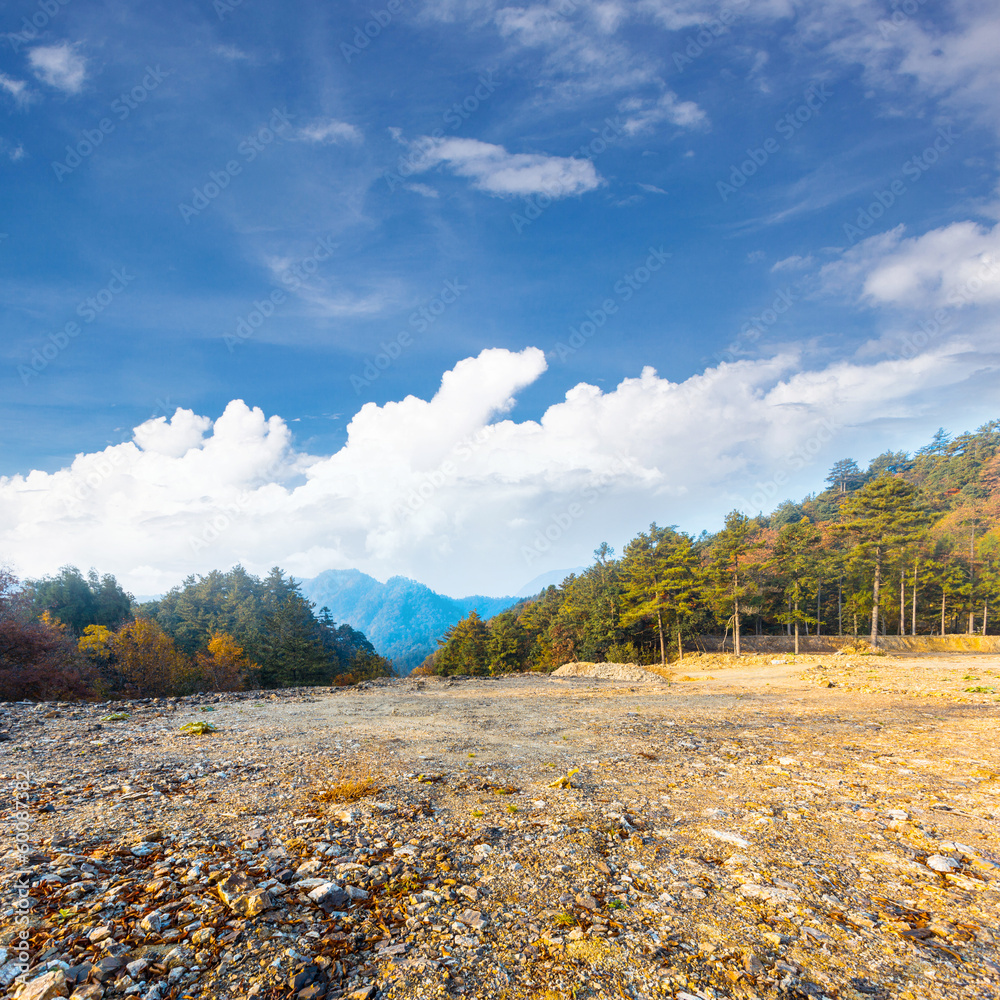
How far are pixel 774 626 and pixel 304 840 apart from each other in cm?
6421

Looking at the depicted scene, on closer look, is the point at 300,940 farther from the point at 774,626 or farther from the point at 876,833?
the point at 774,626

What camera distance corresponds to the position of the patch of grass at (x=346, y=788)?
560 cm

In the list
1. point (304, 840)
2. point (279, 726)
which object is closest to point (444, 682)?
point (279, 726)

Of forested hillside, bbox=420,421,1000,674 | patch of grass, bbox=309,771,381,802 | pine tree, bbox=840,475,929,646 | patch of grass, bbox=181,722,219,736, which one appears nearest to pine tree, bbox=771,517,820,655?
forested hillside, bbox=420,421,1000,674

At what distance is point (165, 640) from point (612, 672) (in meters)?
32.4

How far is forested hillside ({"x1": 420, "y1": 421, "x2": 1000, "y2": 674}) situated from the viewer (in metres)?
35.5

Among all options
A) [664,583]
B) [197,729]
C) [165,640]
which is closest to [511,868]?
[197,729]

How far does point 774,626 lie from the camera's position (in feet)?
182

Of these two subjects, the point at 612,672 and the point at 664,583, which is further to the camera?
the point at 664,583

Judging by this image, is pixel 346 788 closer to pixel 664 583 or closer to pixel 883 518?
pixel 664 583

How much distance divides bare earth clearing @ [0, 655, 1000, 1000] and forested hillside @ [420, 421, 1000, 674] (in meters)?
31.1

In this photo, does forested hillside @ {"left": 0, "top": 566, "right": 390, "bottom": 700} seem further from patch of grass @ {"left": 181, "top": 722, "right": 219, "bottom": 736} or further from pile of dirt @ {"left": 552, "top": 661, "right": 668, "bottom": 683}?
pile of dirt @ {"left": 552, "top": 661, "right": 668, "bottom": 683}

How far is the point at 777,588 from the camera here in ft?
152

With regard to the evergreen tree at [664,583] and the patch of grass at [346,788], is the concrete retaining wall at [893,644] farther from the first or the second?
the patch of grass at [346,788]
